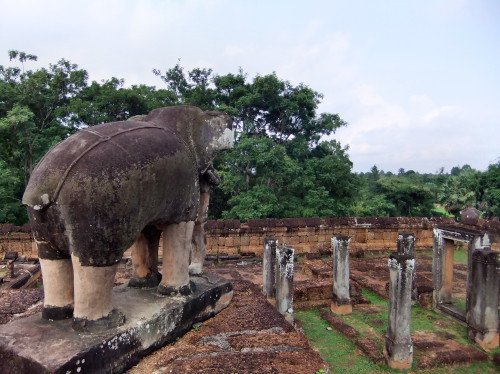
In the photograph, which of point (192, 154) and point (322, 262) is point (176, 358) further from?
point (322, 262)

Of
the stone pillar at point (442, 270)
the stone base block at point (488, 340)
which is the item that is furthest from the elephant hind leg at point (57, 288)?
the stone pillar at point (442, 270)

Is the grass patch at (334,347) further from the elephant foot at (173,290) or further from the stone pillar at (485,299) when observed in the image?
the elephant foot at (173,290)

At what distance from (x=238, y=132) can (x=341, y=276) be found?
32.6 ft

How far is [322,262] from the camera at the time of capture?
11852 millimetres

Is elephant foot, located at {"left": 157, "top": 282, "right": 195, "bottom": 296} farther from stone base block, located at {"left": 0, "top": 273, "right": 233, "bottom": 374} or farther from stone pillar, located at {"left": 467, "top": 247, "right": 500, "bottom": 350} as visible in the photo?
stone pillar, located at {"left": 467, "top": 247, "right": 500, "bottom": 350}

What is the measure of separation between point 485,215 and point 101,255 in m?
24.9

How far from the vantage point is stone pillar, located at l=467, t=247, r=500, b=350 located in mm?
7461

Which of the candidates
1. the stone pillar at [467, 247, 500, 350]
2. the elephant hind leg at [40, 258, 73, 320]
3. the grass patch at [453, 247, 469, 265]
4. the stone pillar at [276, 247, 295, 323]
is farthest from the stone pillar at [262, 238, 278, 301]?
the grass patch at [453, 247, 469, 265]

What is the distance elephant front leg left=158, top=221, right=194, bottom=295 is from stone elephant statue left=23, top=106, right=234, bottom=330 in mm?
238

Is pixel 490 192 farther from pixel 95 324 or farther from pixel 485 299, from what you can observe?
pixel 95 324

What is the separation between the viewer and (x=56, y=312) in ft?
10.4

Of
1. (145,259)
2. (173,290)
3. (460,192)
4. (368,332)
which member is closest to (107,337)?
(173,290)

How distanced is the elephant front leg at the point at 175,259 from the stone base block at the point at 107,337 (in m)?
0.09

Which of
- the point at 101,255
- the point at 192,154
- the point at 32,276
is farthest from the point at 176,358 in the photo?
the point at 32,276
